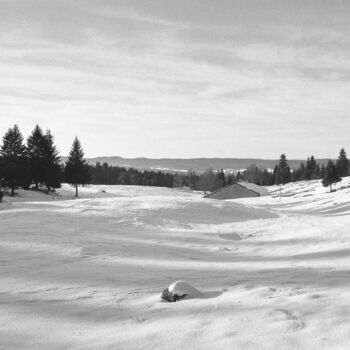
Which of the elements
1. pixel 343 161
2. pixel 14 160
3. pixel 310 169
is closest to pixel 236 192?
pixel 14 160

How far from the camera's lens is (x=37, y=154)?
4675cm

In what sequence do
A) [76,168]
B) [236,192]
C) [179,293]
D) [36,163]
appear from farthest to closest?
[236,192]
[76,168]
[36,163]
[179,293]

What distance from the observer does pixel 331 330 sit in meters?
4.11

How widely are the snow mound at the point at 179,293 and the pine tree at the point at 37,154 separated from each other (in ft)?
140

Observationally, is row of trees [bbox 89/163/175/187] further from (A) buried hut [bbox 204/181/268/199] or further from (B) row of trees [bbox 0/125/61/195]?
(B) row of trees [bbox 0/125/61/195]

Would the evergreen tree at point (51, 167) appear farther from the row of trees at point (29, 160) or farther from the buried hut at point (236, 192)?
the buried hut at point (236, 192)

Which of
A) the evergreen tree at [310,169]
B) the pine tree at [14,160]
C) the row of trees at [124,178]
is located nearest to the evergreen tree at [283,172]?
the evergreen tree at [310,169]

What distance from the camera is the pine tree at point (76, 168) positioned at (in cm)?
5078

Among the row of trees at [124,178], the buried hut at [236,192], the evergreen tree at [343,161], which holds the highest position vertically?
the evergreen tree at [343,161]

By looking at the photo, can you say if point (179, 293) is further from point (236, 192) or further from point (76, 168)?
point (236, 192)

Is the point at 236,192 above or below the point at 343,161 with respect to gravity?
below

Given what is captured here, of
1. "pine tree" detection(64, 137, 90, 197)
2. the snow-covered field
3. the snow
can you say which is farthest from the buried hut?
the snow

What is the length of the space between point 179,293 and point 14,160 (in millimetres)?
40516

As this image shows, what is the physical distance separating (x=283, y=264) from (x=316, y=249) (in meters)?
2.04
